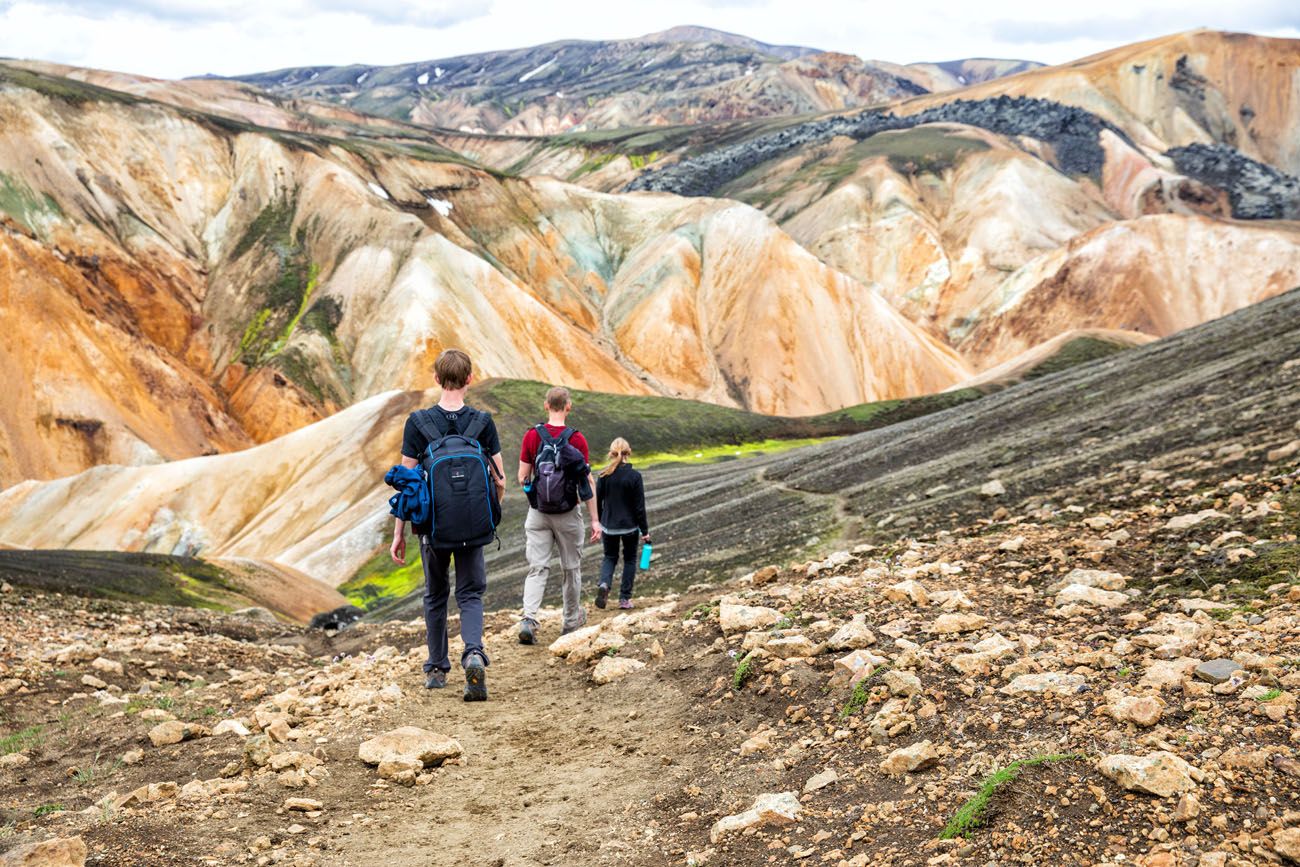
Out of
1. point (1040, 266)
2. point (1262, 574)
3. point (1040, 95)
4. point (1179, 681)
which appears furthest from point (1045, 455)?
point (1040, 95)

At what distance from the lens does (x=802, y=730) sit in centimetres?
621

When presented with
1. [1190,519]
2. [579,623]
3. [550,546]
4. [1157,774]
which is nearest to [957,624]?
[1157,774]

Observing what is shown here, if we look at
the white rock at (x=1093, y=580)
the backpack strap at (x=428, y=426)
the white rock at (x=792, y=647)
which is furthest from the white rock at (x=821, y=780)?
the backpack strap at (x=428, y=426)

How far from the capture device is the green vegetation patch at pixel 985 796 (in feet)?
14.7

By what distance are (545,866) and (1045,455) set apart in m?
15.8

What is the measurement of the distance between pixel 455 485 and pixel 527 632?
3108 mm

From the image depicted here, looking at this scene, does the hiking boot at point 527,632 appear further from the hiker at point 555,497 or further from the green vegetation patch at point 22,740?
the green vegetation patch at point 22,740

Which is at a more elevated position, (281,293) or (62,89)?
(62,89)

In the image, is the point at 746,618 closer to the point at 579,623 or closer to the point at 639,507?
the point at 579,623

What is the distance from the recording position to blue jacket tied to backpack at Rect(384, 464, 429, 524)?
25.5 feet

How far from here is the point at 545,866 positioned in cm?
514

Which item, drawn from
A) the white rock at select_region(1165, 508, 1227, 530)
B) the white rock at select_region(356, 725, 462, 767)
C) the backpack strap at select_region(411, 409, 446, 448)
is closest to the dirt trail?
the white rock at select_region(356, 725, 462, 767)

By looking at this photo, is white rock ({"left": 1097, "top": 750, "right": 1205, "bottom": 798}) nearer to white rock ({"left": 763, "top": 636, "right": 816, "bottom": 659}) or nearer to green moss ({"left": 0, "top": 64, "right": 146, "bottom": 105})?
white rock ({"left": 763, "top": 636, "right": 816, "bottom": 659})

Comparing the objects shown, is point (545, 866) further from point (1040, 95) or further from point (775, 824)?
point (1040, 95)
